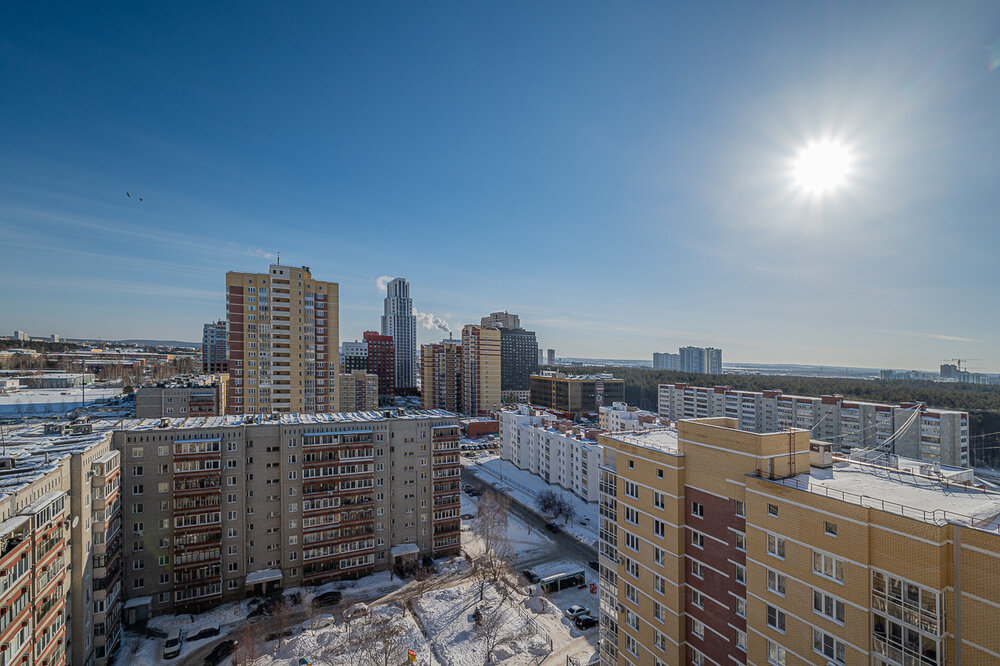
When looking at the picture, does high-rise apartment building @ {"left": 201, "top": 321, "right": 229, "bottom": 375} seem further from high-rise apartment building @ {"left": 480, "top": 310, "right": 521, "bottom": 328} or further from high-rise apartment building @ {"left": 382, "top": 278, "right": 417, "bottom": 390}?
high-rise apartment building @ {"left": 480, "top": 310, "right": 521, "bottom": 328}

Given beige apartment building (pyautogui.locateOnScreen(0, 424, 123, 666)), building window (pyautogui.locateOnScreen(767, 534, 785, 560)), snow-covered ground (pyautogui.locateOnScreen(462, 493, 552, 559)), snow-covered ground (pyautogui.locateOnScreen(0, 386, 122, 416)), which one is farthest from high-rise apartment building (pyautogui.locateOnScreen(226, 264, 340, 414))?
snow-covered ground (pyautogui.locateOnScreen(0, 386, 122, 416))

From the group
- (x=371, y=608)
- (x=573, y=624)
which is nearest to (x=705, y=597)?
(x=573, y=624)

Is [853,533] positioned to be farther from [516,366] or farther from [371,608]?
[516,366]

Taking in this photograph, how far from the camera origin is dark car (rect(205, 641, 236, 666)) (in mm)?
20922

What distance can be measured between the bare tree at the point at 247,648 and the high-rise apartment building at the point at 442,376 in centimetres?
7390

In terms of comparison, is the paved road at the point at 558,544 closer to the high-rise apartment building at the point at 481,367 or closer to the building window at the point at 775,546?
the building window at the point at 775,546

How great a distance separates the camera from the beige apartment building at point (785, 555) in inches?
337

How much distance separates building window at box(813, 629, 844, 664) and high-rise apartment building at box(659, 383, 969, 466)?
2492 cm

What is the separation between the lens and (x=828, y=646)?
10.2m

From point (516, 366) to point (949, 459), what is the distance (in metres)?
96.9

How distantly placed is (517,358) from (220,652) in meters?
114

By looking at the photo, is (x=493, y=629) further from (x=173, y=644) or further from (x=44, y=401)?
(x=44, y=401)

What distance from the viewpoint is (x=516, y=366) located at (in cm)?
13300

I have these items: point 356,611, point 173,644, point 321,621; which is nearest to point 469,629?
point 356,611
